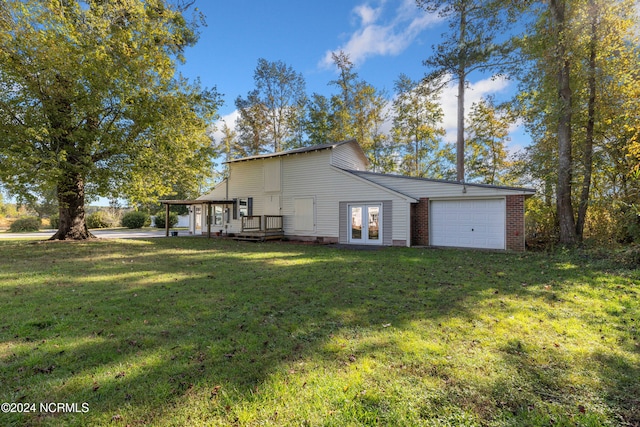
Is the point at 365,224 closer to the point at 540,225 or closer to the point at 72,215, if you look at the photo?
the point at 540,225

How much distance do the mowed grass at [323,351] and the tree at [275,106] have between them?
22.3 meters

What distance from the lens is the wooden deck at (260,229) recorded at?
16125mm

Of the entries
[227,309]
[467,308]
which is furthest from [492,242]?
[227,309]

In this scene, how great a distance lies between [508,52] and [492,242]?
30.0ft

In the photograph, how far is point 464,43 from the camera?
15.0m

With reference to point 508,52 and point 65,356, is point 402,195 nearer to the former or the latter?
point 508,52

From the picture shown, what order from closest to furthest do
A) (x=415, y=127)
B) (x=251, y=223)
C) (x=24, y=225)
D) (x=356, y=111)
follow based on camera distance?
(x=251, y=223), (x=415, y=127), (x=356, y=111), (x=24, y=225)

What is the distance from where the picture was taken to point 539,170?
1291cm

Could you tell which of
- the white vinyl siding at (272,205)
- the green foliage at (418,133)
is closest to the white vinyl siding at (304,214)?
the white vinyl siding at (272,205)

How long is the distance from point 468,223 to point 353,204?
5179 millimetres

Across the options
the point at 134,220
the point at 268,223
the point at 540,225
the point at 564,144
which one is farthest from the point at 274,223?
the point at 134,220

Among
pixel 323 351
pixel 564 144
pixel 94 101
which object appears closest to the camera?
pixel 323 351

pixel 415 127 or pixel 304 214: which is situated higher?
pixel 415 127

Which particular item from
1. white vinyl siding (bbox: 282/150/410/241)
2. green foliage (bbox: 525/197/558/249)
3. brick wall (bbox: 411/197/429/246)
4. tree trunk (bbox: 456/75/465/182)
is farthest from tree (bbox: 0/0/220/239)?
green foliage (bbox: 525/197/558/249)
